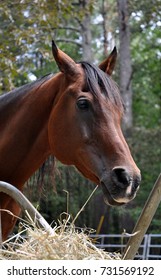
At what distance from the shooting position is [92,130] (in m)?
3.29

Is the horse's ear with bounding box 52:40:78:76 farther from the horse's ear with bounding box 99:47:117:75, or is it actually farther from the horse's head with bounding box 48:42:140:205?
the horse's ear with bounding box 99:47:117:75

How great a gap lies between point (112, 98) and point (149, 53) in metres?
20.2

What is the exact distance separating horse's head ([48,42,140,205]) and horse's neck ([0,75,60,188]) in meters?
0.13

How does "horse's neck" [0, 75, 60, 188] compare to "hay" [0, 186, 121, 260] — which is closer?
"hay" [0, 186, 121, 260]

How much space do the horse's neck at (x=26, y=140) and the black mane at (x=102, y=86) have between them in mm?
389

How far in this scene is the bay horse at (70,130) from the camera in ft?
10.0

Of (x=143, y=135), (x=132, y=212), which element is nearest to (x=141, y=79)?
(x=143, y=135)

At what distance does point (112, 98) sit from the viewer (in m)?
3.40

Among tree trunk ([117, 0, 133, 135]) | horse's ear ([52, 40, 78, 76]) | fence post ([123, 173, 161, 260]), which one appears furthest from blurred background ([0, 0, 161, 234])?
fence post ([123, 173, 161, 260])

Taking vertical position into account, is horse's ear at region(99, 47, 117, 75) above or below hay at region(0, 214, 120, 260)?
above

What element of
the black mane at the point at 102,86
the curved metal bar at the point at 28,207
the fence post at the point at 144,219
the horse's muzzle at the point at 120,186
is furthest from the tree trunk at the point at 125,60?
the fence post at the point at 144,219

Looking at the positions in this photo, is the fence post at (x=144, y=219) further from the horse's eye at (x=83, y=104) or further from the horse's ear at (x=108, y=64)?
the horse's ear at (x=108, y=64)

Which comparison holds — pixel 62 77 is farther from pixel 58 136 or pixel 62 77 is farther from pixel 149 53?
pixel 149 53

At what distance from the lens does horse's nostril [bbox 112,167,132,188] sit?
2.85m
